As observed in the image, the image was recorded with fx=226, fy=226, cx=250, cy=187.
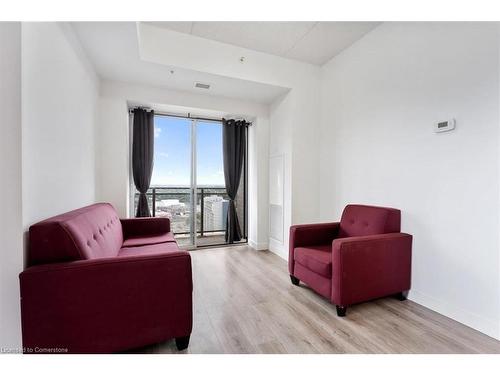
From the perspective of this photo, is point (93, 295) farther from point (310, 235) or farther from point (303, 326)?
point (310, 235)

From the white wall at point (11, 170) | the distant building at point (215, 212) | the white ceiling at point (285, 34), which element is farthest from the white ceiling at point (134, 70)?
the distant building at point (215, 212)

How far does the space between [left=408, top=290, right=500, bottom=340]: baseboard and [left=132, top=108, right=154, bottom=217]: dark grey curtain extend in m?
3.61

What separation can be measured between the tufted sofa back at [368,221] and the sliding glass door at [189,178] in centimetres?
211

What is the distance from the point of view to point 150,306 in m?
1.41

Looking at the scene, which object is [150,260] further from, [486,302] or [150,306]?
[486,302]

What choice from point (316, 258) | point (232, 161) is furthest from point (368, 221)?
point (232, 161)

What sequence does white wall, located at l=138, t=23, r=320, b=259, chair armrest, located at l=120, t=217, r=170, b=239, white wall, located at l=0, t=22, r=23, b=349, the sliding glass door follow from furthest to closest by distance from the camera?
the sliding glass door → white wall, located at l=138, t=23, r=320, b=259 → chair armrest, located at l=120, t=217, r=170, b=239 → white wall, located at l=0, t=22, r=23, b=349

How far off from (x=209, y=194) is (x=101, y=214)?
2.25m

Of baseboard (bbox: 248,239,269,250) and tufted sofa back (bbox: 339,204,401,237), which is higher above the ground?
tufted sofa back (bbox: 339,204,401,237)

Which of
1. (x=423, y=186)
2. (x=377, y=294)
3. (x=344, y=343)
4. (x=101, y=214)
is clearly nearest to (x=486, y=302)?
(x=377, y=294)

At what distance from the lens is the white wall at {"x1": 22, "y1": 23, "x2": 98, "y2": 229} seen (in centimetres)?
136

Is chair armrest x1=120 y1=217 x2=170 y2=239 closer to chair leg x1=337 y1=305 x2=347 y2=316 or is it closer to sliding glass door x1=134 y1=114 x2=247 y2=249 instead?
sliding glass door x1=134 y1=114 x2=247 y2=249

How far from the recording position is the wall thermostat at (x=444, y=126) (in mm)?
1911

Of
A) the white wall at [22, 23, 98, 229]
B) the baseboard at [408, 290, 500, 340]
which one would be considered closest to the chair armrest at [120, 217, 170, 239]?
the white wall at [22, 23, 98, 229]
